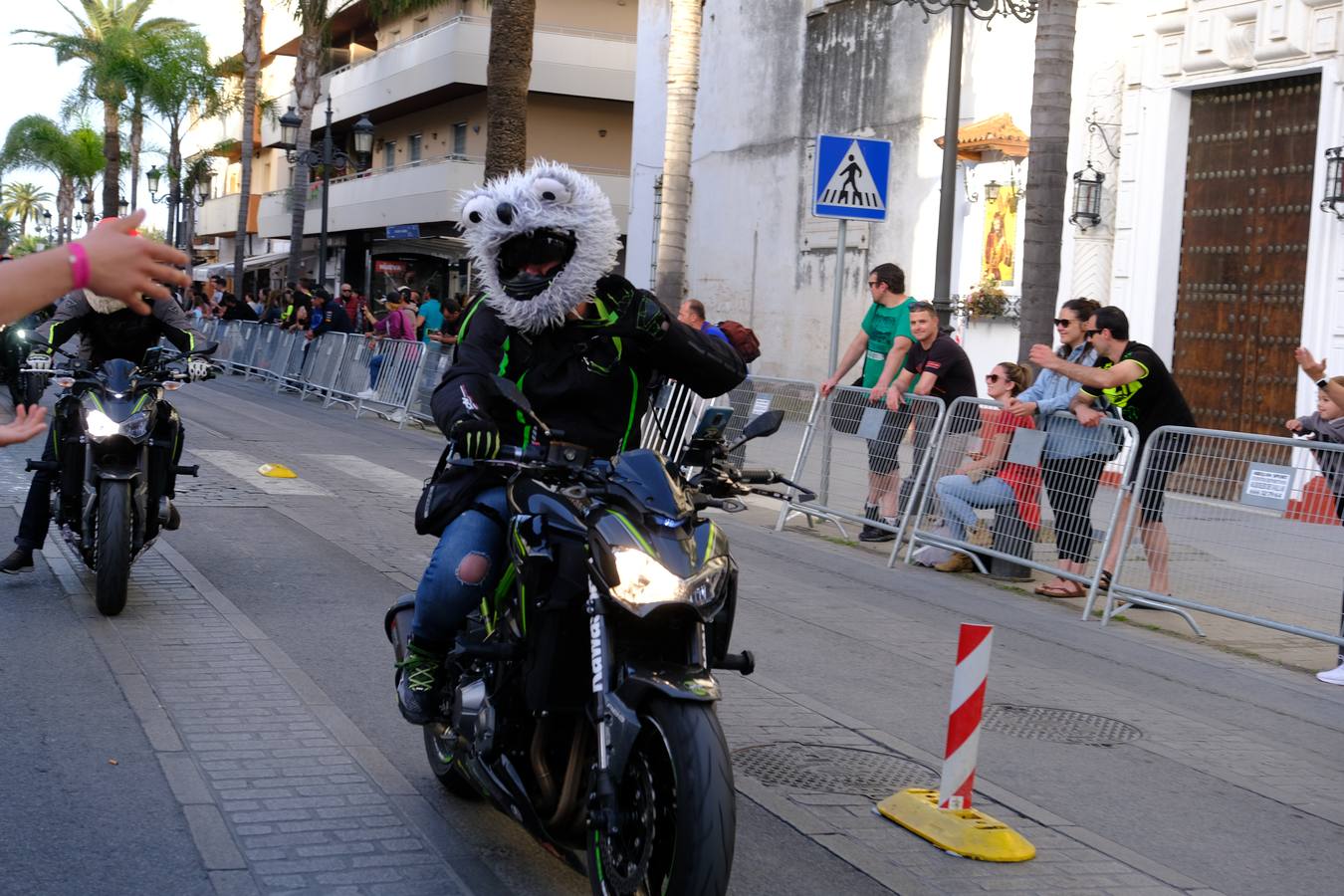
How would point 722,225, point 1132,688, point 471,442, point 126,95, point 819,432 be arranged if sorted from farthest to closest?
point 126,95 → point 722,225 → point 819,432 → point 1132,688 → point 471,442

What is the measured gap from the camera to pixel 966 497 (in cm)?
1078

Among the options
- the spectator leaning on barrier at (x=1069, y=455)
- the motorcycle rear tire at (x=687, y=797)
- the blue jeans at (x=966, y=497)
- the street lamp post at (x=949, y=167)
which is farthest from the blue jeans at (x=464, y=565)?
the street lamp post at (x=949, y=167)

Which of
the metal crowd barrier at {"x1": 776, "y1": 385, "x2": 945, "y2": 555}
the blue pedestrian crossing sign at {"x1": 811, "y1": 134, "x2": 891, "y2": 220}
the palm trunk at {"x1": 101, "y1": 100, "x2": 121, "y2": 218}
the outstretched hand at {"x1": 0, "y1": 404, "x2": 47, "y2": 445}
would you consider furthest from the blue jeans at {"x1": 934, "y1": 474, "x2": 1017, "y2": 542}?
the palm trunk at {"x1": 101, "y1": 100, "x2": 121, "y2": 218}

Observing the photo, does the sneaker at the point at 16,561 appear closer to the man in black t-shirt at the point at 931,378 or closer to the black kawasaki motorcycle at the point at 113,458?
the black kawasaki motorcycle at the point at 113,458

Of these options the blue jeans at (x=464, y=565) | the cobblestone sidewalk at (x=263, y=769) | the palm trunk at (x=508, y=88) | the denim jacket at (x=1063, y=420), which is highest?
the palm trunk at (x=508, y=88)

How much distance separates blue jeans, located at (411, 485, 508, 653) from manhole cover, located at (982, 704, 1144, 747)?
2.98 meters

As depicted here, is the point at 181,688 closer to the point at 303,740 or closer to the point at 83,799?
A: the point at 303,740

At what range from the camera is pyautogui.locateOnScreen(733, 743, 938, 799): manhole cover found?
5566mm

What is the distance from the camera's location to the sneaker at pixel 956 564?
36.4ft

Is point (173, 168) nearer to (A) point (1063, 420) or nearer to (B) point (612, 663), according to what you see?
(A) point (1063, 420)

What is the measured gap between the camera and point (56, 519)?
8.43 meters

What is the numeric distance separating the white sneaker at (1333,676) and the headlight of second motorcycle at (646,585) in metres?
5.57

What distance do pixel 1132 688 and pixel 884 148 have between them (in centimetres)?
694

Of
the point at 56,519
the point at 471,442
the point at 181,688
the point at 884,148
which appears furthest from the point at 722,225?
the point at 471,442
